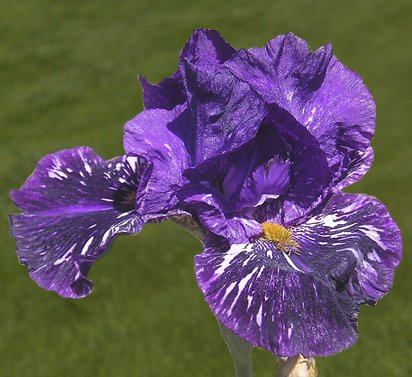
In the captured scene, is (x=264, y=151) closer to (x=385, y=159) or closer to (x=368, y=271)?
(x=368, y=271)

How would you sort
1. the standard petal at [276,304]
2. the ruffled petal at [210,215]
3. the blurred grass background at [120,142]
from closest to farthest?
the standard petal at [276,304] → the ruffled petal at [210,215] → the blurred grass background at [120,142]

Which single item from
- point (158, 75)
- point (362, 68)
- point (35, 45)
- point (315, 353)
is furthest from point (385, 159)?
point (315, 353)

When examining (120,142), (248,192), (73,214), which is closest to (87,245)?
(73,214)

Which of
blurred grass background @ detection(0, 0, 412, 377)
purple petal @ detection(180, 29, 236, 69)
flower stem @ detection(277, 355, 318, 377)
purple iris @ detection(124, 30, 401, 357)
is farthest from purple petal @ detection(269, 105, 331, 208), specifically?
blurred grass background @ detection(0, 0, 412, 377)

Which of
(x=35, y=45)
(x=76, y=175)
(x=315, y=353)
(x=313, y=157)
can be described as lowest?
(x=315, y=353)

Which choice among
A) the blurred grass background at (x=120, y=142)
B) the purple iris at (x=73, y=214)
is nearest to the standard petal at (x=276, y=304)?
the purple iris at (x=73, y=214)

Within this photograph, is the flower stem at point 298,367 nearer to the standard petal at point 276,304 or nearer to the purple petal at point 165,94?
Result: the standard petal at point 276,304

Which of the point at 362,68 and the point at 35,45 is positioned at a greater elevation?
the point at 35,45

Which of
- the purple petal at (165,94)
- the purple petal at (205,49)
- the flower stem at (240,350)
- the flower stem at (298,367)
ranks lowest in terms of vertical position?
the flower stem at (298,367)
